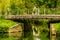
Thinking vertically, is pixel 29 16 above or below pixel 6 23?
above

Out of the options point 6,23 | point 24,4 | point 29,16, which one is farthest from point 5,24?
point 24,4

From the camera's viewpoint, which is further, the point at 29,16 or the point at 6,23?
the point at 29,16

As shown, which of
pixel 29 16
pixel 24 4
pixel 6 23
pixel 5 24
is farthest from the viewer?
pixel 24 4

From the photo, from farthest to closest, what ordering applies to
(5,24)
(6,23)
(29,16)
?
(29,16), (6,23), (5,24)

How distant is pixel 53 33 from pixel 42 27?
26.2 feet

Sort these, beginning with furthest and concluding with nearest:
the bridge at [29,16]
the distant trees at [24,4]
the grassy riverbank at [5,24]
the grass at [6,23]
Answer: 1. the distant trees at [24,4]
2. the bridge at [29,16]
3. the grass at [6,23]
4. the grassy riverbank at [5,24]

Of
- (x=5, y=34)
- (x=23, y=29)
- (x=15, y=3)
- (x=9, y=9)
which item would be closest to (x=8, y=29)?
(x=5, y=34)

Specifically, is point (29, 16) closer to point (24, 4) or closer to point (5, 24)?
point (5, 24)

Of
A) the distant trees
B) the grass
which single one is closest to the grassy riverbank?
the grass

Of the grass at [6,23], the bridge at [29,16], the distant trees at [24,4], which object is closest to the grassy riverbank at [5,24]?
the grass at [6,23]

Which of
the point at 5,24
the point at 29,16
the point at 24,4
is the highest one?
the point at 24,4

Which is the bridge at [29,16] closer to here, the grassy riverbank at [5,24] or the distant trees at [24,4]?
the grassy riverbank at [5,24]

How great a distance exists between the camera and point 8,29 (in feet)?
136

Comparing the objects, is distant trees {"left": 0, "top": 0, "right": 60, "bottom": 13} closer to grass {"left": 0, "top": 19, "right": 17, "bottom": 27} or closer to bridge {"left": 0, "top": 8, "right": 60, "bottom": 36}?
bridge {"left": 0, "top": 8, "right": 60, "bottom": 36}
